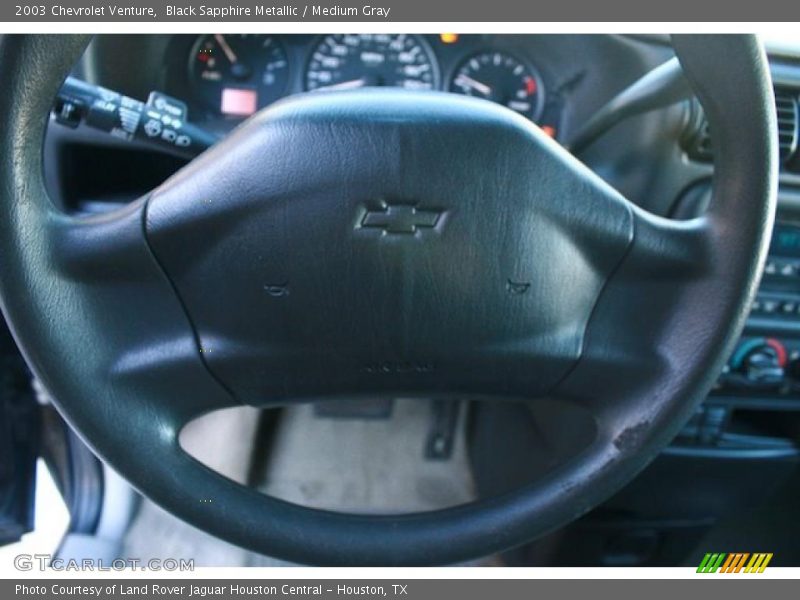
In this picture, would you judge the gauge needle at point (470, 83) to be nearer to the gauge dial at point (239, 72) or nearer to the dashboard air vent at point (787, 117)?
the gauge dial at point (239, 72)

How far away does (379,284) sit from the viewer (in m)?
0.63

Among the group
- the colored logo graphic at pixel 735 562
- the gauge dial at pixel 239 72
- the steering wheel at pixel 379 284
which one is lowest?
the colored logo graphic at pixel 735 562

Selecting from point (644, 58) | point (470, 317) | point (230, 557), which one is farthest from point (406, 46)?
point (230, 557)

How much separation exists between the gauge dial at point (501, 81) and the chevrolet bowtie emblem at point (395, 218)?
47cm

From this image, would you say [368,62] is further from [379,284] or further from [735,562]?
[735,562]

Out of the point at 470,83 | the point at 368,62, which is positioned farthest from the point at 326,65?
the point at 470,83

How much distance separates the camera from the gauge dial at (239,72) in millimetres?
962

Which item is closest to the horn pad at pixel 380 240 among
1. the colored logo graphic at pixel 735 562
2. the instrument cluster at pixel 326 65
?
the instrument cluster at pixel 326 65

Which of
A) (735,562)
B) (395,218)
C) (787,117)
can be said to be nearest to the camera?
(395,218)

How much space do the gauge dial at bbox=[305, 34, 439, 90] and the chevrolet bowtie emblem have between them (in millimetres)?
422

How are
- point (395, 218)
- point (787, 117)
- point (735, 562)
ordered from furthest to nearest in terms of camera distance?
point (735, 562) → point (787, 117) → point (395, 218)

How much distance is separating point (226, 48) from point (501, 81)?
14.4 inches

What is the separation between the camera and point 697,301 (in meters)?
0.68

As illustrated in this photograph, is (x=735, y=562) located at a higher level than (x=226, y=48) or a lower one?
lower
